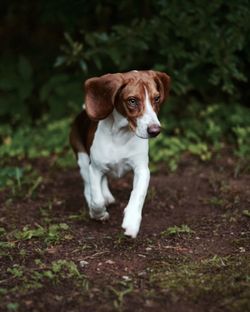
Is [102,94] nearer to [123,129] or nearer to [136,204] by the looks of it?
[123,129]

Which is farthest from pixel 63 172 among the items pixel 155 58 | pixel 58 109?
pixel 155 58

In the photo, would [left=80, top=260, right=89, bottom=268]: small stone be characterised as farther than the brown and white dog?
No

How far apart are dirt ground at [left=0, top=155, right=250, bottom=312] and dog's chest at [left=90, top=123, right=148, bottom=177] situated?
1.83 ft

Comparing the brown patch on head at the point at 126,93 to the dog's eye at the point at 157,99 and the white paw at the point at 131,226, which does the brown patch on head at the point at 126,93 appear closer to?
the dog's eye at the point at 157,99

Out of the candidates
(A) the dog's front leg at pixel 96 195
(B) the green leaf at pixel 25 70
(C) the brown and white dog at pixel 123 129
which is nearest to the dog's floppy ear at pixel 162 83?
(C) the brown and white dog at pixel 123 129

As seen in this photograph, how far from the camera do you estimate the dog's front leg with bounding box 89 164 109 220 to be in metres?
5.10

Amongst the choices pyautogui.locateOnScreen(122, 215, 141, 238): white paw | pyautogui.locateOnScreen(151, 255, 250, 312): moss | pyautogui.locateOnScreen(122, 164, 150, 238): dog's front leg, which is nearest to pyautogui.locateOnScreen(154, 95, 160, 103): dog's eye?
pyautogui.locateOnScreen(122, 164, 150, 238): dog's front leg

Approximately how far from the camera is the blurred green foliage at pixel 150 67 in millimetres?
6762

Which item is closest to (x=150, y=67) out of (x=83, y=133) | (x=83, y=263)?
(x=83, y=133)

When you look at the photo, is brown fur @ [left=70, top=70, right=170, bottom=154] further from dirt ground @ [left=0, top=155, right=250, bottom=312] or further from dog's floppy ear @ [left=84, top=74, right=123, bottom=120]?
dirt ground @ [left=0, top=155, right=250, bottom=312]

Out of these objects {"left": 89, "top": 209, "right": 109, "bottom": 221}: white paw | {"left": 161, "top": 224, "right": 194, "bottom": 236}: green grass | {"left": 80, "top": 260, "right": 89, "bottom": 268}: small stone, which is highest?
{"left": 89, "top": 209, "right": 109, "bottom": 221}: white paw

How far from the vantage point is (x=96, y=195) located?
510 centimetres

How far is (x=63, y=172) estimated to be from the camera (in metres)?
6.94

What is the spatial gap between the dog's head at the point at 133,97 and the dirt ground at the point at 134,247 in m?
0.91
